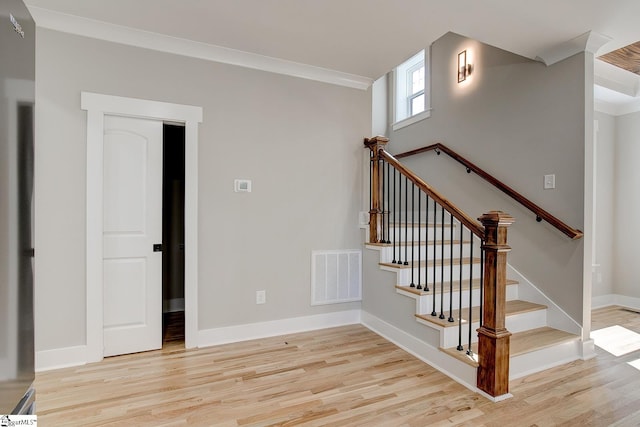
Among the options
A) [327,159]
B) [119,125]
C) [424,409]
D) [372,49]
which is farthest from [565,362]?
[119,125]

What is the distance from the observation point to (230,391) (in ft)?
6.74

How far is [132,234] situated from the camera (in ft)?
8.63

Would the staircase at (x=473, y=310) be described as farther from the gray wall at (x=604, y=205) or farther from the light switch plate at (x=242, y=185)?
the gray wall at (x=604, y=205)

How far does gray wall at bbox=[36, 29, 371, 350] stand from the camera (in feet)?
7.79

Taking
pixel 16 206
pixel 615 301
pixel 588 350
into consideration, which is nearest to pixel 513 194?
pixel 588 350

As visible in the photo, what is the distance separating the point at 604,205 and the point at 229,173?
447 centimetres

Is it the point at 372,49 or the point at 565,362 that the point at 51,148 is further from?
the point at 565,362

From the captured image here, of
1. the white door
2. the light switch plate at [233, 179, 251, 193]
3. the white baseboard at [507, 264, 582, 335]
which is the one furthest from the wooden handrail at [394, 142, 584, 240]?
the white door

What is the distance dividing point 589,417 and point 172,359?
109 inches

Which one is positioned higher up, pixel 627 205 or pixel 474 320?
pixel 627 205

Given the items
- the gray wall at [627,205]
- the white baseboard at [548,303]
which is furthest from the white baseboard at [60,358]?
the gray wall at [627,205]

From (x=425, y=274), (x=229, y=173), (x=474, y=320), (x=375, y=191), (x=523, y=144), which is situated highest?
(x=523, y=144)

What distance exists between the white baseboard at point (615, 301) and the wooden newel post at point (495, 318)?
9.33ft

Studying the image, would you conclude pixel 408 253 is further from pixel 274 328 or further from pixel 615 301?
pixel 615 301
